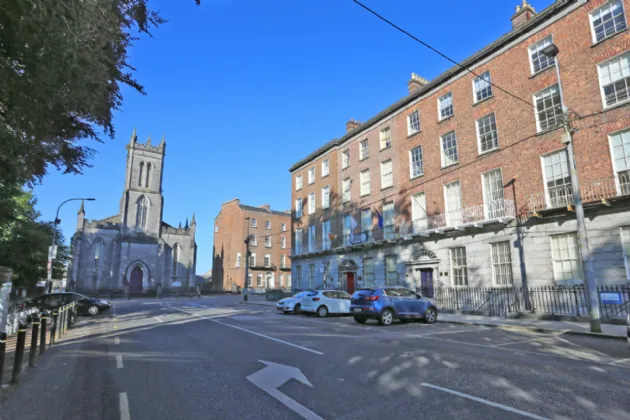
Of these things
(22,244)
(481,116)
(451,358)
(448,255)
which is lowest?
(451,358)

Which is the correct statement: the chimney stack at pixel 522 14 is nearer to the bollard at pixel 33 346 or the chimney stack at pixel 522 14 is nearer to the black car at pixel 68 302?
the bollard at pixel 33 346

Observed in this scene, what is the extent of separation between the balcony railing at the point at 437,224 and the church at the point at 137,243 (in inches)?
1388

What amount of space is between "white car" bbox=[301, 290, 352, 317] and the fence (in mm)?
5680

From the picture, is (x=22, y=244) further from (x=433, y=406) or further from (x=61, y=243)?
(x=433, y=406)

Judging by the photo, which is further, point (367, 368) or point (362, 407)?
point (367, 368)

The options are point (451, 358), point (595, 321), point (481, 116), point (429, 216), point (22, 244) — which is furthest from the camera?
point (22, 244)

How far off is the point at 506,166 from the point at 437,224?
532 centimetres

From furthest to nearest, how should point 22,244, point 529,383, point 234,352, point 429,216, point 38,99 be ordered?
point 22,244 < point 429,216 < point 234,352 < point 529,383 < point 38,99

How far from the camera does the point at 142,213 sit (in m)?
58.8

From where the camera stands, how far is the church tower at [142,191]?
188 ft

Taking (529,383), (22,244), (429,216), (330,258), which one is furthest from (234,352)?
(22,244)

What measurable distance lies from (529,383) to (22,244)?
36.2m

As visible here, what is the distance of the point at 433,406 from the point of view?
4922 mm

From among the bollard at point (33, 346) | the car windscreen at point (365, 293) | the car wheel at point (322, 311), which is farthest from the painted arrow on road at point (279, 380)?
the car wheel at point (322, 311)
